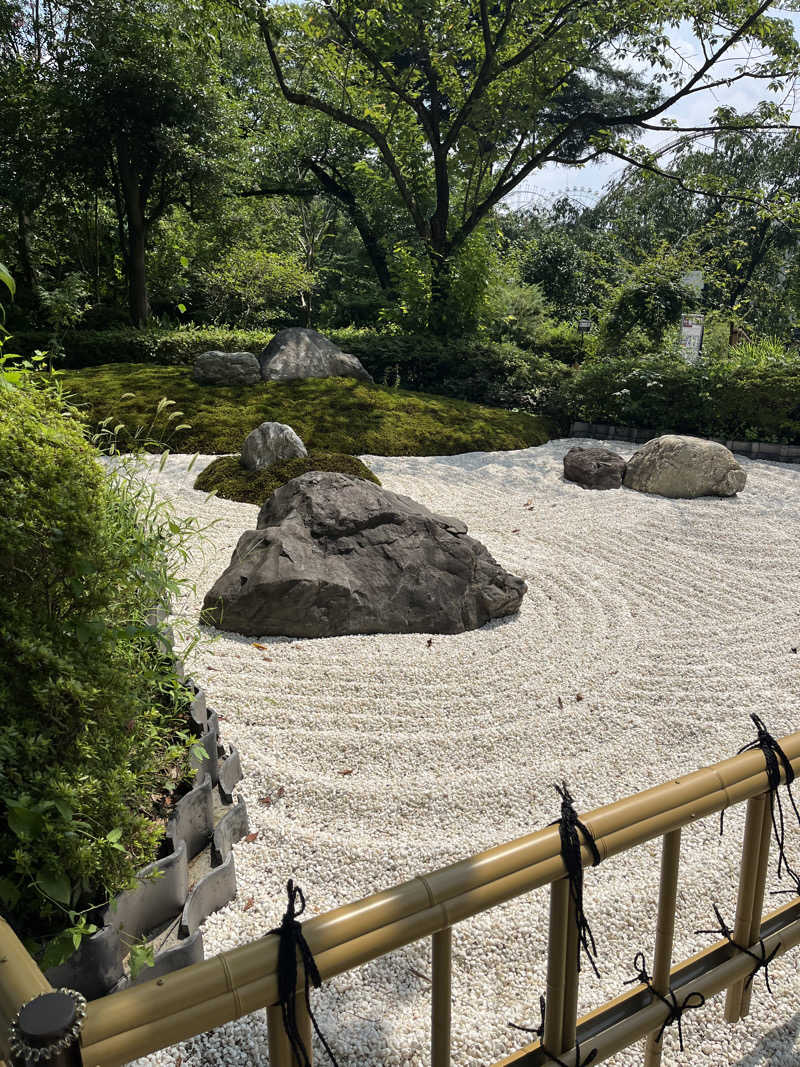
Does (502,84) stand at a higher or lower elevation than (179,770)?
higher

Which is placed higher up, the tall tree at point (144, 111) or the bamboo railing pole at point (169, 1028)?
the tall tree at point (144, 111)

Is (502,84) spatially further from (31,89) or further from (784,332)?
(784,332)

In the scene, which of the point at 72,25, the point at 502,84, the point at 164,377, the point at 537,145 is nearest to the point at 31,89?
the point at 72,25

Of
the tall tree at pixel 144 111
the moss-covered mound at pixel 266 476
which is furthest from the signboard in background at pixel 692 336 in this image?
the tall tree at pixel 144 111

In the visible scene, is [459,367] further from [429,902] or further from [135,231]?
A: [429,902]

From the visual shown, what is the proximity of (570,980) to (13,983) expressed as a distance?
990 mm

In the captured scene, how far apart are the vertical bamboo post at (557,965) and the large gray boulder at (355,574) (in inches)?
100

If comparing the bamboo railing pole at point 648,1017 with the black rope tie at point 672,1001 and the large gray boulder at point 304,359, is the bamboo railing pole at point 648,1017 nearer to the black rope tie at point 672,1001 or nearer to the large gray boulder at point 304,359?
the black rope tie at point 672,1001

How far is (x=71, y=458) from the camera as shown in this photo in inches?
62.1

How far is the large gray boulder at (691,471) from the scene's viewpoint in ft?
21.7

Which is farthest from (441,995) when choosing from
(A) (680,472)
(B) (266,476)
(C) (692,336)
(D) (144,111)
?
(D) (144,111)

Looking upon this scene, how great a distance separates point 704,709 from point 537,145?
11165 millimetres

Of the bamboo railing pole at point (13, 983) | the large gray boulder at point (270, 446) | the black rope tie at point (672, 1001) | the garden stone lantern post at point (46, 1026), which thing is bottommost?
the black rope tie at point (672, 1001)

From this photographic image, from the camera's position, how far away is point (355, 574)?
3.95m
